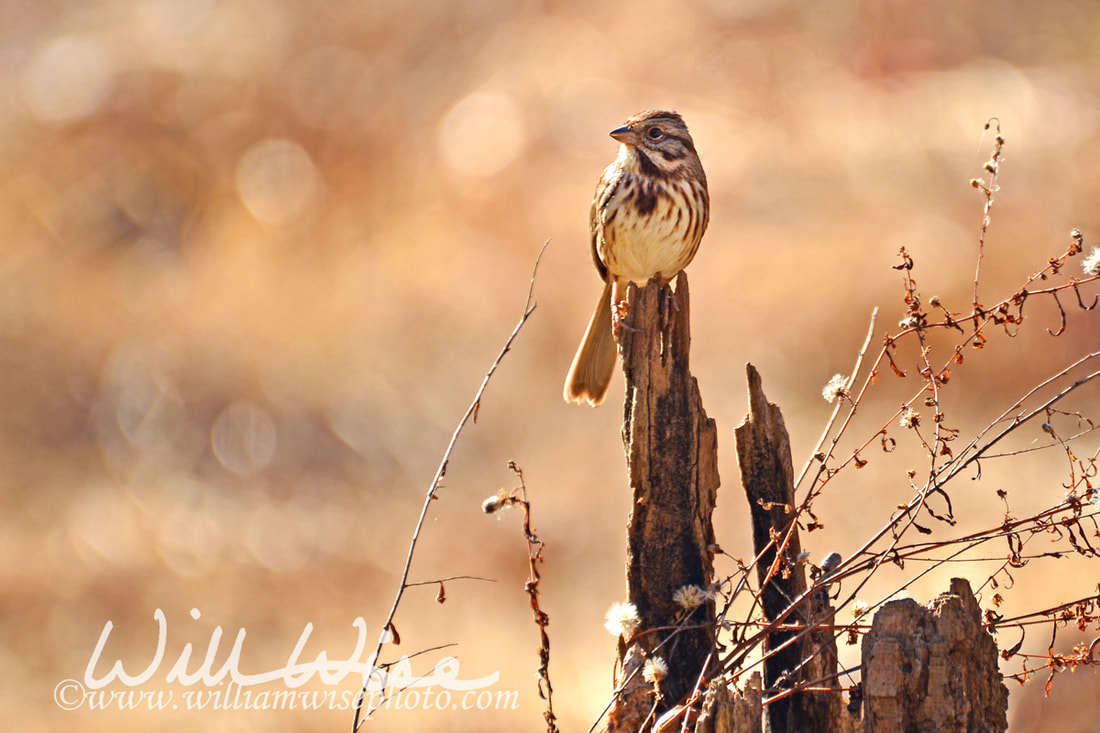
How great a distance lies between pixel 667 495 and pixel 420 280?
6.90 metres

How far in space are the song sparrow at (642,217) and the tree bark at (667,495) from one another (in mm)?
920

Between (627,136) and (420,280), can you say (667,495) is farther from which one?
(420,280)

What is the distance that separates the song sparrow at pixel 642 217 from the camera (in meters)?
3.88

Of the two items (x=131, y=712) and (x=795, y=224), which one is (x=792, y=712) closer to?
(x=131, y=712)

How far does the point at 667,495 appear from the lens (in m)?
2.84

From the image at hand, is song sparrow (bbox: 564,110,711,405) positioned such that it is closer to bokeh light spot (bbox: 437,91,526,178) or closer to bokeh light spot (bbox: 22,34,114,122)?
bokeh light spot (bbox: 437,91,526,178)

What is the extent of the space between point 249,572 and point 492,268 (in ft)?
10.2

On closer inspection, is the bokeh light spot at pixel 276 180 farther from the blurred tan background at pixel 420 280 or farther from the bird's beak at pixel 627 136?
the bird's beak at pixel 627 136

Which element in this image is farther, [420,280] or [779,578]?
[420,280]

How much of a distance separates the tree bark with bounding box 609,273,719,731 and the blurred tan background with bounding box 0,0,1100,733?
11.0 ft

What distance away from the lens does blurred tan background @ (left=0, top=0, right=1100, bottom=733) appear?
24.5 ft

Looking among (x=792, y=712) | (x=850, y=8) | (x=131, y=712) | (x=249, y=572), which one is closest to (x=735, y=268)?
(x=850, y=8)

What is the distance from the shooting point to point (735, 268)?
8.42 m

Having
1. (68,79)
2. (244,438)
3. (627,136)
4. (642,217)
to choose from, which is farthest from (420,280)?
(642,217)
